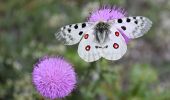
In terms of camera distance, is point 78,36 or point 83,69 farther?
point 83,69

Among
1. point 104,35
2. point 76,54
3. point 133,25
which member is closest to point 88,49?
point 104,35

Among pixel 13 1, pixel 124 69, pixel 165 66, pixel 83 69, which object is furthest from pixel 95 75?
pixel 13 1

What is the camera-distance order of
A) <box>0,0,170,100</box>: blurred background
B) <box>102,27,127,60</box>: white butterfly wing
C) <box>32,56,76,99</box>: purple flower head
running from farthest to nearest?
1. <box>0,0,170,100</box>: blurred background
2. <box>32,56,76,99</box>: purple flower head
3. <box>102,27,127,60</box>: white butterfly wing

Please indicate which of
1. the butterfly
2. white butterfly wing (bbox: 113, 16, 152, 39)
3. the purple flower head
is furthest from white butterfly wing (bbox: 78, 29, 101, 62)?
the purple flower head

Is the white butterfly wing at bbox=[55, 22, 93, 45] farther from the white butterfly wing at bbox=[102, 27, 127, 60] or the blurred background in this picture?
the blurred background

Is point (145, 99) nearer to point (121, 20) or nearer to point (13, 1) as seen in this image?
point (121, 20)

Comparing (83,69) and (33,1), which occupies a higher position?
(33,1)

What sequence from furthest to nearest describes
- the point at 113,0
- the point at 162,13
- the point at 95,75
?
1. the point at 162,13
2. the point at 95,75
3. the point at 113,0
